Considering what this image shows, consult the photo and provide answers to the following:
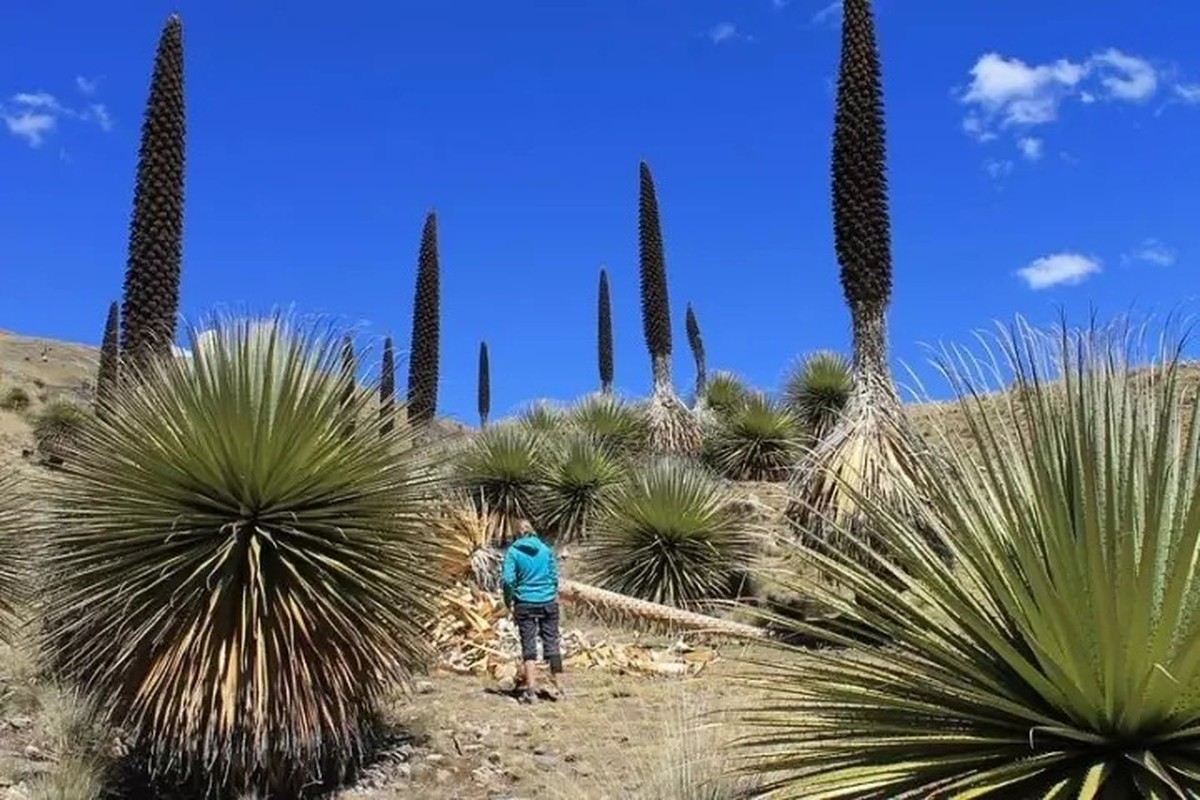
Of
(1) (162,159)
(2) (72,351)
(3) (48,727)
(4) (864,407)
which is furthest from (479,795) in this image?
(2) (72,351)

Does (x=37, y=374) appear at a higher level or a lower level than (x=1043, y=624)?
higher

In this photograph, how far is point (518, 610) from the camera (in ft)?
36.1

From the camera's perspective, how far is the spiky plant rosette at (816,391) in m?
26.4

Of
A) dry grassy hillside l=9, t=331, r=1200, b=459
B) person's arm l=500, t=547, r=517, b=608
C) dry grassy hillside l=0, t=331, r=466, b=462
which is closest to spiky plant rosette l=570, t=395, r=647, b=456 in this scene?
dry grassy hillside l=9, t=331, r=1200, b=459

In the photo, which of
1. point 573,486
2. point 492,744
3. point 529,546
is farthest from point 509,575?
point 573,486

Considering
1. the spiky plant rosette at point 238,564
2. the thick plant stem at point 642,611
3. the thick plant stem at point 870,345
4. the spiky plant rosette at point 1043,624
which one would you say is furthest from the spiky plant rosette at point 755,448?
the spiky plant rosette at point 1043,624

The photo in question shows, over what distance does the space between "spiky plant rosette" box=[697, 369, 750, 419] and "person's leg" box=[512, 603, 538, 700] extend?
18519mm

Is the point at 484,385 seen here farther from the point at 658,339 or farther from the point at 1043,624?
the point at 1043,624

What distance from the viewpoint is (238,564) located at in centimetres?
767

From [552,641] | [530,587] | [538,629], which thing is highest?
[530,587]

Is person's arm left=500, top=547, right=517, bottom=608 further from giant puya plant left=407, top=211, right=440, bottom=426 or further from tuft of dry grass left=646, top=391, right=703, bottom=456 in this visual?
tuft of dry grass left=646, top=391, right=703, bottom=456

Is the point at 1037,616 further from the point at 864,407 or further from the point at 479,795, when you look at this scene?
the point at 864,407

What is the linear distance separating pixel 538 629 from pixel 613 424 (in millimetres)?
14980

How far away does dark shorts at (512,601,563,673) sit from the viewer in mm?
10695
